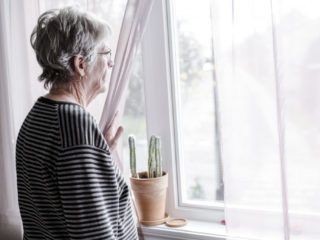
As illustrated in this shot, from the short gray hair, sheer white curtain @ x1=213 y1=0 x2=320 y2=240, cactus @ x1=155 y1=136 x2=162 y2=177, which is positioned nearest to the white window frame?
cactus @ x1=155 y1=136 x2=162 y2=177

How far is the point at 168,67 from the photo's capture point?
1.59m

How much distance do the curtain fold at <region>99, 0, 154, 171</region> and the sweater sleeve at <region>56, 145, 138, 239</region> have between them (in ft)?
1.35

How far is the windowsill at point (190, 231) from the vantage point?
55.7 inches

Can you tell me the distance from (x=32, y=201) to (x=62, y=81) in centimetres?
41

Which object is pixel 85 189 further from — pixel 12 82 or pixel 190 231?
pixel 12 82

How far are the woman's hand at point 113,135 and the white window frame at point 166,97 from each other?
271 mm

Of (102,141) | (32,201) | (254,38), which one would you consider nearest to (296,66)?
(254,38)

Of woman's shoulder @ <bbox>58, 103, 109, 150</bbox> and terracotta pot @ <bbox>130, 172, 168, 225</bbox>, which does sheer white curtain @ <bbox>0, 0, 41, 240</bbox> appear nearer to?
terracotta pot @ <bbox>130, 172, 168, 225</bbox>

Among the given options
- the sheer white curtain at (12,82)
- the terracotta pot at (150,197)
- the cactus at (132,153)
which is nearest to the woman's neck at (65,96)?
the cactus at (132,153)

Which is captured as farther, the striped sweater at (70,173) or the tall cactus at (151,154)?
the tall cactus at (151,154)

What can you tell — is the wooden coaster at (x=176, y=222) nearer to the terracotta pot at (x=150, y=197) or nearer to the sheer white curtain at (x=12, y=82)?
the terracotta pot at (x=150, y=197)

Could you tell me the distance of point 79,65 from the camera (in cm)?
109

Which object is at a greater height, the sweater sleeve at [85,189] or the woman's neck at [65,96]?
the woman's neck at [65,96]

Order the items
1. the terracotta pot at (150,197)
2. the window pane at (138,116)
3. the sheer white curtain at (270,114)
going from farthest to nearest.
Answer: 1. the window pane at (138,116)
2. the terracotta pot at (150,197)
3. the sheer white curtain at (270,114)
